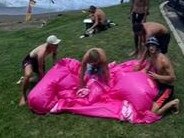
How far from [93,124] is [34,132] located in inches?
40.2

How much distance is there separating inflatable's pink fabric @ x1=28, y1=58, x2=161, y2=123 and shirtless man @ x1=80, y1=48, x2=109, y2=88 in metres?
0.13

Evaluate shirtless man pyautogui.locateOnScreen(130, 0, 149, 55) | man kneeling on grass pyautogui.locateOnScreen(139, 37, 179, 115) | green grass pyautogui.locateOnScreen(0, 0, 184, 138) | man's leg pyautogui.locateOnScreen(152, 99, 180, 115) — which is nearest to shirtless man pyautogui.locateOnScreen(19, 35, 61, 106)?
green grass pyautogui.locateOnScreen(0, 0, 184, 138)

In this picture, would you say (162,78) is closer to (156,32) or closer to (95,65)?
(95,65)

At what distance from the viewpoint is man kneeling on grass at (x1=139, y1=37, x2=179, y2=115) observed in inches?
399

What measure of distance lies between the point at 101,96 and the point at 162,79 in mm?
1148

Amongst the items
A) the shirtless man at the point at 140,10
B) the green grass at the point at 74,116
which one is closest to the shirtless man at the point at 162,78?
the green grass at the point at 74,116

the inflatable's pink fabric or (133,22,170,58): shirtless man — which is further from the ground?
(133,22,170,58): shirtless man

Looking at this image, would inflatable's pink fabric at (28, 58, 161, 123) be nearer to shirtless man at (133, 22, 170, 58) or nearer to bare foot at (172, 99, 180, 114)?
bare foot at (172, 99, 180, 114)

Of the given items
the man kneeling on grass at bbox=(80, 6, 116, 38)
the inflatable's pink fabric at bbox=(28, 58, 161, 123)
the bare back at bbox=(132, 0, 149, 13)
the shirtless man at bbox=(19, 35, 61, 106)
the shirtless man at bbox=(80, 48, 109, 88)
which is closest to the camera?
the inflatable's pink fabric at bbox=(28, 58, 161, 123)

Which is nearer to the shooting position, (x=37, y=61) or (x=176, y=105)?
(x=176, y=105)

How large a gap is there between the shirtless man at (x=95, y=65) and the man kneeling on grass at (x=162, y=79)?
3.02ft

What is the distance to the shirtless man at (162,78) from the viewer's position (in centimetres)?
1016

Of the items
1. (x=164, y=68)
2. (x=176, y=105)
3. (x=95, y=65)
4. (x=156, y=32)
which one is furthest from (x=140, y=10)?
(x=176, y=105)

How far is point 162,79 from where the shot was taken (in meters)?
10.3
